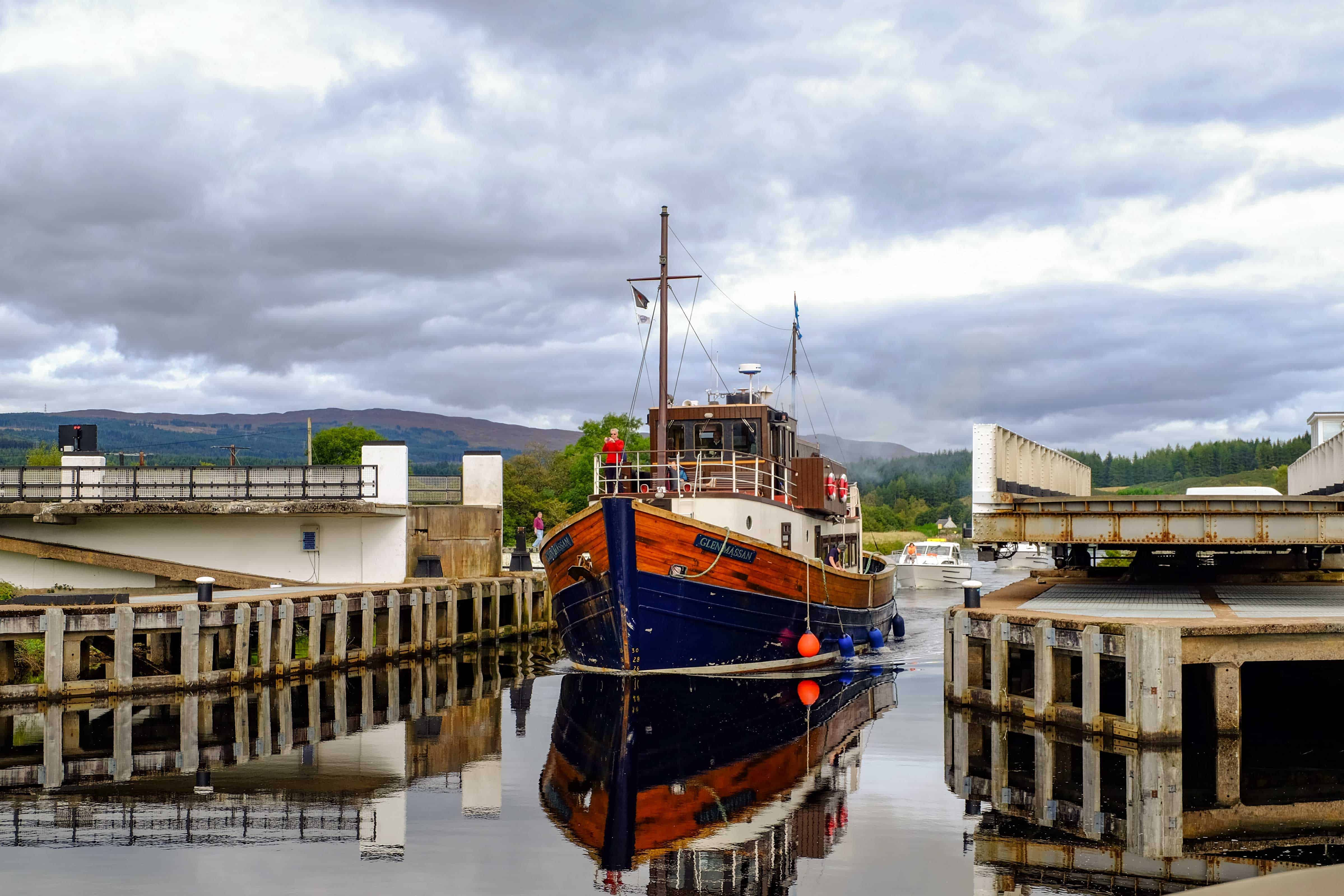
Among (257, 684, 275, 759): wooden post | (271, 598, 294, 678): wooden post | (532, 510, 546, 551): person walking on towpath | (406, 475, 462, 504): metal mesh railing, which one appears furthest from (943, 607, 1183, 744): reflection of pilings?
(532, 510, 546, 551): person walking on towpath

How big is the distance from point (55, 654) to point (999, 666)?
537 inches

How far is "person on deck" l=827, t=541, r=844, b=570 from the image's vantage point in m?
27.5

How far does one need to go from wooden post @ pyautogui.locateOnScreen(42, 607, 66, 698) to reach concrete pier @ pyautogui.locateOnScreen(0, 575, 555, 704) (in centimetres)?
2

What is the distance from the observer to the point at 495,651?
28609mm

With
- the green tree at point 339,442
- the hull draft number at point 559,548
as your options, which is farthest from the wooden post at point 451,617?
the green tree at point 339,442

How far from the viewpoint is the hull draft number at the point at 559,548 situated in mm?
22125

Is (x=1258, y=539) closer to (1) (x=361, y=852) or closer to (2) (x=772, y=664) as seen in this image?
(2) (x=772, y=664)

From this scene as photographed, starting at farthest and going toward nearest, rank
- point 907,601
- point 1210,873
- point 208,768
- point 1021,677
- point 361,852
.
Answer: point 907,601 → point 1021,677 → point 208,768 → point 361,852 → point 1210,873

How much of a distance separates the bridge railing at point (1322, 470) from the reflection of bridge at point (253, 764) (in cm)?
1688

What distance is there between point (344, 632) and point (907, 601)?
30170mm

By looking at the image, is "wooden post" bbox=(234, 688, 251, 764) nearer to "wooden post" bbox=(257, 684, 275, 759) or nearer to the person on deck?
"wooden post" bbox=(257, 684, 275, 759)

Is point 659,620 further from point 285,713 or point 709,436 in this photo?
point 285,713

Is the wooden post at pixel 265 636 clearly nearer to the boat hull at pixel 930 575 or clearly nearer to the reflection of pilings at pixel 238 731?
the reflection of pilings at pixel 238 731

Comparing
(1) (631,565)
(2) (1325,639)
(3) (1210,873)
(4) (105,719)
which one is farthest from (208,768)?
(2) (1325,639)
